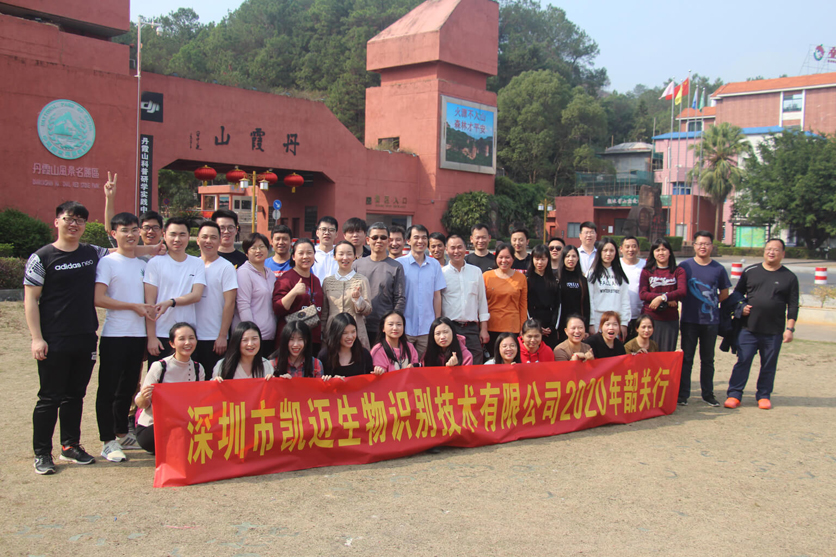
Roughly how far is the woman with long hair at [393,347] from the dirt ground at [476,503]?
734mm

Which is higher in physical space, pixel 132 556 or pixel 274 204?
pixel 274 204

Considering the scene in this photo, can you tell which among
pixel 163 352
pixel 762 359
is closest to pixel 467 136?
pixel 762 359

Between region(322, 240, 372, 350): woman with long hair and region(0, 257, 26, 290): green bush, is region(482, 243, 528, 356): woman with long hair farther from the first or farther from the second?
region(0, 257, 26, 290): green bush

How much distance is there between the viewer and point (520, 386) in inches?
201

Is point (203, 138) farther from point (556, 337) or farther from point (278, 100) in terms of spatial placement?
point (556, 337)

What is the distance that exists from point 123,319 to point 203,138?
16.7m

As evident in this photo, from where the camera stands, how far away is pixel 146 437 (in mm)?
4285

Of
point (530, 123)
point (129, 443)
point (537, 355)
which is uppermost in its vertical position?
point (530, 123)

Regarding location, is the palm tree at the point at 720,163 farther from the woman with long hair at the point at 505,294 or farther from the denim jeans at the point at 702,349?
the woman with long hair at the point at 505,294

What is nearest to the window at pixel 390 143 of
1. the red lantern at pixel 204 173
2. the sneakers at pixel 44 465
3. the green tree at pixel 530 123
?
the red lantern at pixel 204 173

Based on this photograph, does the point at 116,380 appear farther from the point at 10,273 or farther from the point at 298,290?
the point at 10,273

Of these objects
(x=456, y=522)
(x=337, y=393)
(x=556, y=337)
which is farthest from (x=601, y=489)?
(x=556, y=337)

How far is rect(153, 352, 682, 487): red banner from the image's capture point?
4.02 m

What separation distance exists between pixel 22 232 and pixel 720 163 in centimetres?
4292
